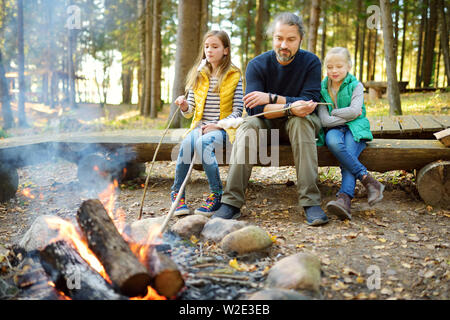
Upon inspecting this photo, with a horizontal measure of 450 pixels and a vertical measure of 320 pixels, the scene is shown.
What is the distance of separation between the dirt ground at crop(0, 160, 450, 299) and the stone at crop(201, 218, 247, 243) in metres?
0.38

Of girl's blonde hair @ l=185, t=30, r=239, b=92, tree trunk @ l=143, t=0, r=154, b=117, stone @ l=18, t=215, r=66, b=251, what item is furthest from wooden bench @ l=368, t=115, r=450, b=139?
tree trunk @ l=143, t=0, r=154, b=117

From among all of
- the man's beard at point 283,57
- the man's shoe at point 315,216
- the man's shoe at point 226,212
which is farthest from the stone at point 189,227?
the man's beard at point 283,57

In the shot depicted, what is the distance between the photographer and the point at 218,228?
10.2 feet

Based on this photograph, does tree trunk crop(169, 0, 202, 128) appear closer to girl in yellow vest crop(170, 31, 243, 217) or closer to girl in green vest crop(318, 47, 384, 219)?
girl in yellow vest crop(170, 31, 243, 217)

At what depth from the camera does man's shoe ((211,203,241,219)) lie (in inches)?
137

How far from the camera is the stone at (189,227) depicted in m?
3.14

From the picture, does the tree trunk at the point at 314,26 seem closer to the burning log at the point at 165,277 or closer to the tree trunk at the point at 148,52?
the tree trunk at the point at 148,52

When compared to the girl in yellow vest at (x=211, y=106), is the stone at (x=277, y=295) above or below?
below

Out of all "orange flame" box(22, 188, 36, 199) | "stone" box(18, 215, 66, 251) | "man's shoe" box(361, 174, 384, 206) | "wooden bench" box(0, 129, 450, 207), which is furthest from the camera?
"orange flame" box(22, 188, 36, 199)

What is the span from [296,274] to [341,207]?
129 centimetres

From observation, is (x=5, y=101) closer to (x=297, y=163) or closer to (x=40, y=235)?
(x=40, y=235)

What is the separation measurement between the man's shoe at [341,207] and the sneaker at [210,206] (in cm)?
111

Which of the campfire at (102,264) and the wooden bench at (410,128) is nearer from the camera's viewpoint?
the campfire at (102,264)
